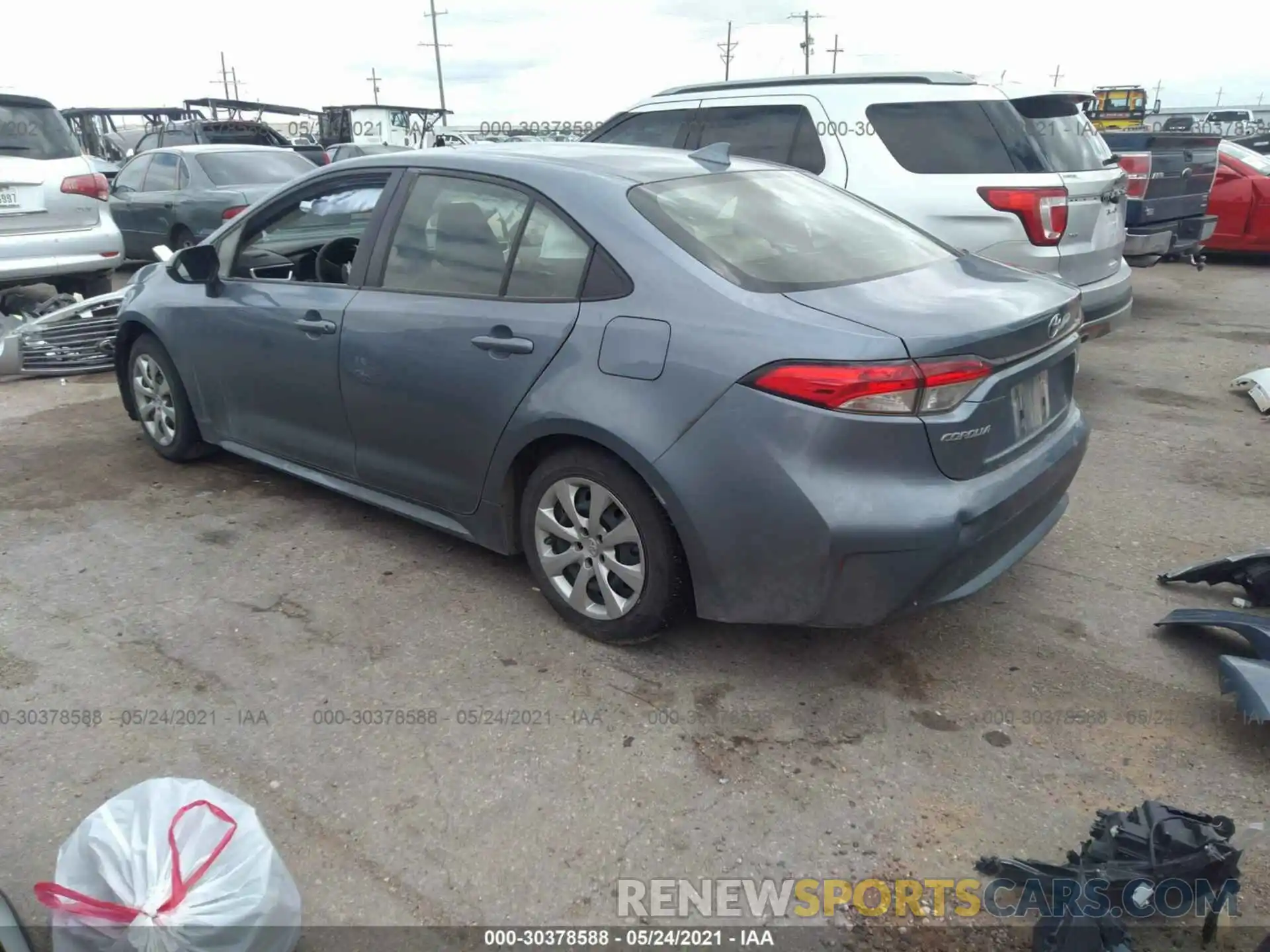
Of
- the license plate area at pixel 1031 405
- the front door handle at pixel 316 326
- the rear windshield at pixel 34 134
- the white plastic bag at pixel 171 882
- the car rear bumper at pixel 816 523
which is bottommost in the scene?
the white plastic bag at pixel 171 882

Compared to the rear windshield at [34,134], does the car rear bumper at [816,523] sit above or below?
below

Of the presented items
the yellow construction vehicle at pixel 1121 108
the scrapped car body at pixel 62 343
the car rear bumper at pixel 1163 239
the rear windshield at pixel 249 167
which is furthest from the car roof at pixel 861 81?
the yellow construction vehicle at pixel 1121 108

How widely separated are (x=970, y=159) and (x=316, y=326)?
143 inches

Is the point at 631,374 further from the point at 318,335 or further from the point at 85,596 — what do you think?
the point at 85,596

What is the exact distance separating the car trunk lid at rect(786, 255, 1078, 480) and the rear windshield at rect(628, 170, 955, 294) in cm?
11

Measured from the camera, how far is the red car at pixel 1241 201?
36.1 feet

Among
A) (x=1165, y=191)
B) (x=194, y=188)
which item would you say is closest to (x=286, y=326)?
(x=1165, y=191)

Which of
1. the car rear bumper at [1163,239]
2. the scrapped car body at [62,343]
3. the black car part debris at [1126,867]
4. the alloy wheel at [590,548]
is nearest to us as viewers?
the black car part debris at [1126,867]

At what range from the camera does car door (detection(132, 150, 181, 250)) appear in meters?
10.4

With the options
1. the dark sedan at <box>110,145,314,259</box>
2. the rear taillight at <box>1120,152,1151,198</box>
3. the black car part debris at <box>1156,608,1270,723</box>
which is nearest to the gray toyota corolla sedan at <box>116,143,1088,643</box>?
the black car part debris at <box>1156,608,1270,723</box>

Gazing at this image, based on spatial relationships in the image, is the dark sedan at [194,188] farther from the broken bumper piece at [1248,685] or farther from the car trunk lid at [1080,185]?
the broken bumper piece at [1248,685]

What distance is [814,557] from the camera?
9.07 ft

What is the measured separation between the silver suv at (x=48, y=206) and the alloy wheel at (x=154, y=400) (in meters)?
3.62

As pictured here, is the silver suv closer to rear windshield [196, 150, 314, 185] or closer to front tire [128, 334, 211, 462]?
rear windshield [196, 150, 314, 185]
